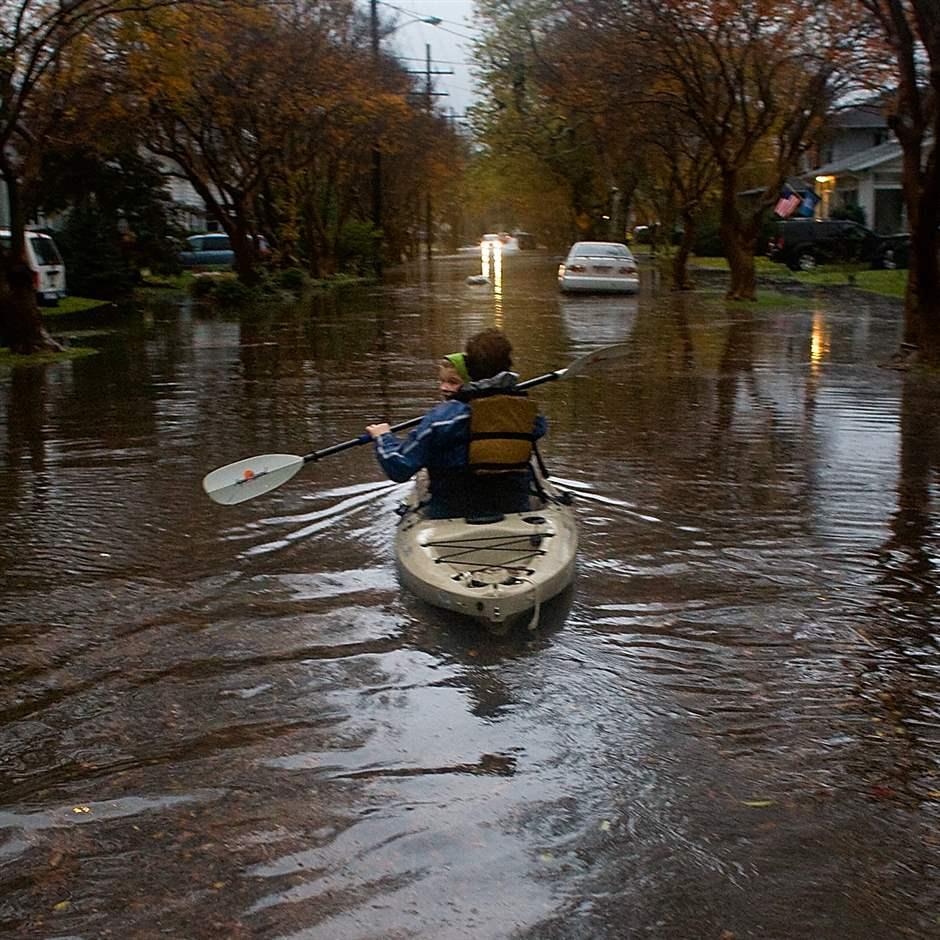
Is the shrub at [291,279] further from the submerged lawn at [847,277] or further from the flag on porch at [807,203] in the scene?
the flag on porch at [807,203]

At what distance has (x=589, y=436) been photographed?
11992mm

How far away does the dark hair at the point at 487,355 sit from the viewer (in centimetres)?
682

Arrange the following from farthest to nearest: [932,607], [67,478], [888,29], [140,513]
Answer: [888,29] → [67,478] → [140,513] → [932,607]

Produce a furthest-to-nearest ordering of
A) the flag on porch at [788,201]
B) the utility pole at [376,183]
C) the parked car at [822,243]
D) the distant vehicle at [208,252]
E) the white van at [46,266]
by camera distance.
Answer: the distant vehicle at [208,252]
the utility pole at [376,183]
the parked car at [822,243]
the flag on porch at [788,201]
the white van at [46,266]

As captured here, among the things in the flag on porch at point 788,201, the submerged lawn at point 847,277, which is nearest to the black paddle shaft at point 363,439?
the flag on porch at point 788,201

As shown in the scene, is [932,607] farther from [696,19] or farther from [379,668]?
[696,19]

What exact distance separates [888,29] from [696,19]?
9.52 meters

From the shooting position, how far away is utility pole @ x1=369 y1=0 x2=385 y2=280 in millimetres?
43694

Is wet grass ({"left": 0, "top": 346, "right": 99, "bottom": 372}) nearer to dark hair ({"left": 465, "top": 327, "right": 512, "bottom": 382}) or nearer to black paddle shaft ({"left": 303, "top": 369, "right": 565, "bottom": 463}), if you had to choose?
black paddle shaft ({"left": 303, "top": 369, "right": 565, "bottom": 463})

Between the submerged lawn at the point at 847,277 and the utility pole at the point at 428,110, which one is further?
the utility pole at the point at 428,110

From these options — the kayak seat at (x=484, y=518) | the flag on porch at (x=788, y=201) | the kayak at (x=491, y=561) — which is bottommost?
the kayak at (x=491, y=561)

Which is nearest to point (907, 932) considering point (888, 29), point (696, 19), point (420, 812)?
point (420, 812)

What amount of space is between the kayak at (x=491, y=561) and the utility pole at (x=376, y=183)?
36.0m

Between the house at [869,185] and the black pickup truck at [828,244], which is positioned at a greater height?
the house at [869,185]
